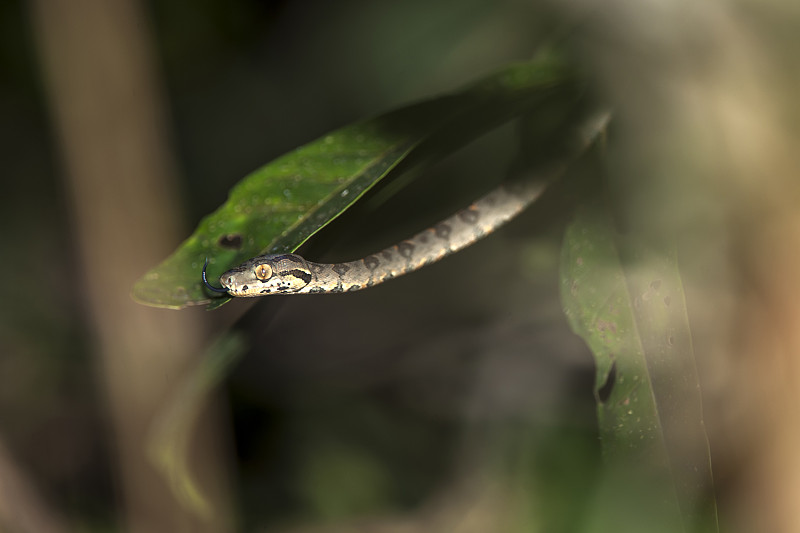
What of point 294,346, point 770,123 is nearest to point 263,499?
point 294,346

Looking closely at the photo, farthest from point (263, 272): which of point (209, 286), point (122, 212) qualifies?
point (122, 212)

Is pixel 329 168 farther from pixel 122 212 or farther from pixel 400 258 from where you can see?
pixel 122 212

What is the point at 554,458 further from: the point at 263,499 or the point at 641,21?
the point at 641,21

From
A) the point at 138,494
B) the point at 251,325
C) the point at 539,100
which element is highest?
the point at 539,100

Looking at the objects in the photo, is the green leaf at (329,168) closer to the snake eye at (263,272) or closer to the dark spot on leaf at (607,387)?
the snake eye at (263,272)

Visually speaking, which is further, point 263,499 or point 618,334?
point 263,499
